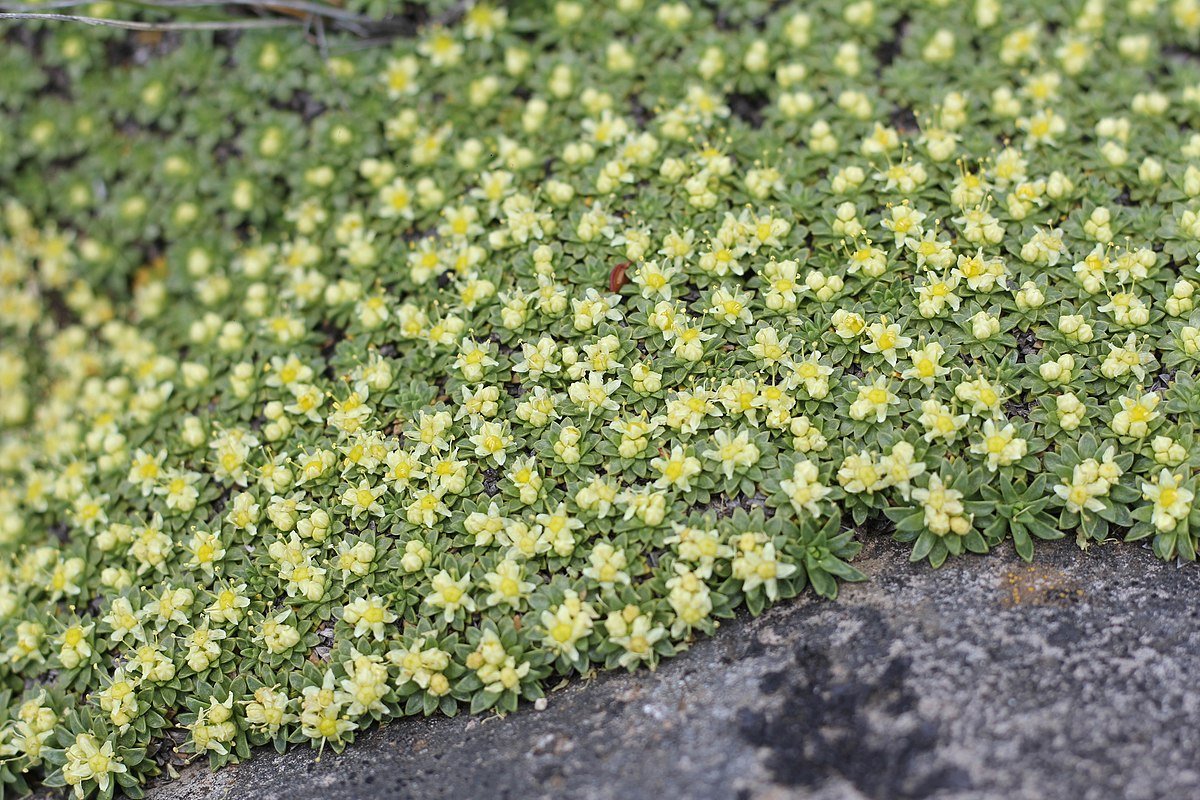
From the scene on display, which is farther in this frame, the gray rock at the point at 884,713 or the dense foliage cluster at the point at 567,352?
the dense foliage cluster at the point at 567,352

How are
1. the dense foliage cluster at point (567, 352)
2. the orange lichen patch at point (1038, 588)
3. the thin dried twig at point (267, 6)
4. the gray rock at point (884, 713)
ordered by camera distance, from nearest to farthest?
the gray rock at point (884, 713) → the orange lichen patch at point (1038, 588) → the dense foliage cluster at point (567, 352) → the thin dried twig at point (267, 6)

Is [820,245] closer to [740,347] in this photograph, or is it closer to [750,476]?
[740,347]

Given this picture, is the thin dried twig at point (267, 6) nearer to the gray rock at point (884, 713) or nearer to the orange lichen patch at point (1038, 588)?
the gray rock at point (884, 713)

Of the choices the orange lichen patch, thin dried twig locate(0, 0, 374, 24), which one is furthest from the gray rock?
thin dried twig locate(0, 0, 374, 24)

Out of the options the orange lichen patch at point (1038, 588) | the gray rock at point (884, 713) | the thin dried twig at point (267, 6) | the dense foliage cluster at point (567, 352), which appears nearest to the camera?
the gray rock at point (884, 713)

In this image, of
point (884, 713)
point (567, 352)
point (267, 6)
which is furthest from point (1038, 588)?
point (267, 6)

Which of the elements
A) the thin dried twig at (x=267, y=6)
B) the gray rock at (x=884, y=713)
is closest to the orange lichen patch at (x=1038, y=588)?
the gray rock at (x=884, y=713)

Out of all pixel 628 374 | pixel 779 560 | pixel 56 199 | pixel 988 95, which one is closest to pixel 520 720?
pixel 779 560

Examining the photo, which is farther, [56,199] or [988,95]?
[56,199]
